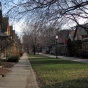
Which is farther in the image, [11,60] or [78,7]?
[11,60]

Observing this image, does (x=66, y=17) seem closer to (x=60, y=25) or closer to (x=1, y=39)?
(x=60, y=25)

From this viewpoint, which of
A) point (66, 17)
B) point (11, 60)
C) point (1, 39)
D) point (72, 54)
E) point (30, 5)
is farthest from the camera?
point (72, 54)

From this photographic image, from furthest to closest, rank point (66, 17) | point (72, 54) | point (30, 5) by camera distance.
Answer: point (72, 54), point (66, 17), point (30, 5)

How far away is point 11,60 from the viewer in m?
34.9

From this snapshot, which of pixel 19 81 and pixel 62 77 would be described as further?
pixel 62 77

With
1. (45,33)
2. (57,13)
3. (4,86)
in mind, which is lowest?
(4,86)

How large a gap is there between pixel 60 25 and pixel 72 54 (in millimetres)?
47549

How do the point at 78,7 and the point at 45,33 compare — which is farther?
the point at 45,33

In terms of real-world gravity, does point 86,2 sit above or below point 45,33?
above

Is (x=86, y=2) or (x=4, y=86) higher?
(x=86, y=2)

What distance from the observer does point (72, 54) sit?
198 ft

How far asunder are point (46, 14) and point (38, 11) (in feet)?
1.24

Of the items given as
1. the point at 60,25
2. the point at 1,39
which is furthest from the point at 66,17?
the point at 1,39

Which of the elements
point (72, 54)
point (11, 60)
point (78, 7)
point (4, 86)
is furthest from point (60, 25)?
point (72, 54)
